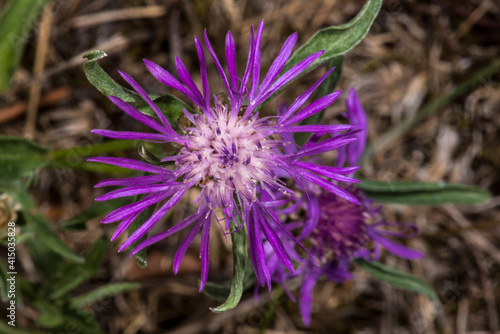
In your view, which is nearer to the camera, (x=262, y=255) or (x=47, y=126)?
(x=262, y=255)

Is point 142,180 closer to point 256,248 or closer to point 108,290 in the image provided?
point 256,248

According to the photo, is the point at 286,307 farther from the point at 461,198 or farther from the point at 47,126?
the point at 47,126

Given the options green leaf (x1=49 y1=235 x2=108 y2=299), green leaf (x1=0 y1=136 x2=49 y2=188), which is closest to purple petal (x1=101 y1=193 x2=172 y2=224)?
green leaf (x1=49 y1=235 x2=108 y2=299)

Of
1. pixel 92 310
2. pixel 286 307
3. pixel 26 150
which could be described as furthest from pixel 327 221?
pixel 92 310

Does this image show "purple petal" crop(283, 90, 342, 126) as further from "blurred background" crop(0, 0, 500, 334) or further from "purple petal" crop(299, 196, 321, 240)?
"blurred background" crop(0, 0, 500, 334)

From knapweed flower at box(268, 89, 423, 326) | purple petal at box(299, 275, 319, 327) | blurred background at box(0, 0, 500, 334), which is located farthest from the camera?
blurred background at box(0, 0, 500, 334)

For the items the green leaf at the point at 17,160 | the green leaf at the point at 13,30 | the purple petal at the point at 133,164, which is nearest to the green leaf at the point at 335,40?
the purple petal at the point at 133,164
